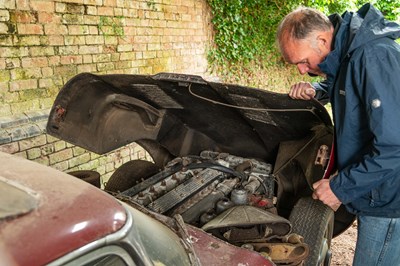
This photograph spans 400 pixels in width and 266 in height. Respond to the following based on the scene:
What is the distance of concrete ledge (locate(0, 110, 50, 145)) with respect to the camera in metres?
3.48

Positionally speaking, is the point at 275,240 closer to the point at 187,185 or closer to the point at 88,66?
the point at 187,185

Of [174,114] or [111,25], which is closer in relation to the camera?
[174,114]

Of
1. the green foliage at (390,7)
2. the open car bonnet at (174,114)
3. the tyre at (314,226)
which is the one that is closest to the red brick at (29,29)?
the open car bonnet at (174,114)

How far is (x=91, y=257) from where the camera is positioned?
42.3 inches

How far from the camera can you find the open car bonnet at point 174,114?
265cm

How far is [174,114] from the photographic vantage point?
3395 millimetres

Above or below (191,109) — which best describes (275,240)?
below

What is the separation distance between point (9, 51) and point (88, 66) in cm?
100

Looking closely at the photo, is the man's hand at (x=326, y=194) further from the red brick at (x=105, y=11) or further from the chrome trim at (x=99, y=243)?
the red brick at (x=105, y=11)

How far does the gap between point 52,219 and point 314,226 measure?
195 cm

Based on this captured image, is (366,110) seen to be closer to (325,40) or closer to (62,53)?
(325,40)

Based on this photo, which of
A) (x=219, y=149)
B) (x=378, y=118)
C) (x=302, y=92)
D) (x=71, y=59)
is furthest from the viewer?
(x=71, y=59)

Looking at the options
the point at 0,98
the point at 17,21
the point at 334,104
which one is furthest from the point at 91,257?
the point at 17,21

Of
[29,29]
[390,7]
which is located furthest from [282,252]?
[390,7]
